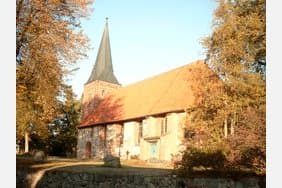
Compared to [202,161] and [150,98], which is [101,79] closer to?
[150,98]

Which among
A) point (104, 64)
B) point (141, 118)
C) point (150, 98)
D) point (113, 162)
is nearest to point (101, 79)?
point (104, 64)

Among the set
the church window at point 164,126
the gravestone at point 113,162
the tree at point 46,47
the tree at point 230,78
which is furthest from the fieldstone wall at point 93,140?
the tree at point 46,47

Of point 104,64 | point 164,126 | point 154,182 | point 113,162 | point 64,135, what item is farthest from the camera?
point 104,64

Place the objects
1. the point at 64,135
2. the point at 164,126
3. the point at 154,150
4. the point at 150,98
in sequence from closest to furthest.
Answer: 1. the point at 164,126
2. the point at 154,150
3. the point at 150,98
4. the point at 64,135

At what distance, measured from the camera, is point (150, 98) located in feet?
82.9

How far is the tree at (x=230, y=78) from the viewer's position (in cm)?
1351

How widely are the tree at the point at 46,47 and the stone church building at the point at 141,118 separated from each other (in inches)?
279

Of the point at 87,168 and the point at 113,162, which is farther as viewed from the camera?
the point at 113,162

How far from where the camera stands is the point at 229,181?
11.5m

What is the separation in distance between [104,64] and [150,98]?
1459 centimetres

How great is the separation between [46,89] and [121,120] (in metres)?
14.2
